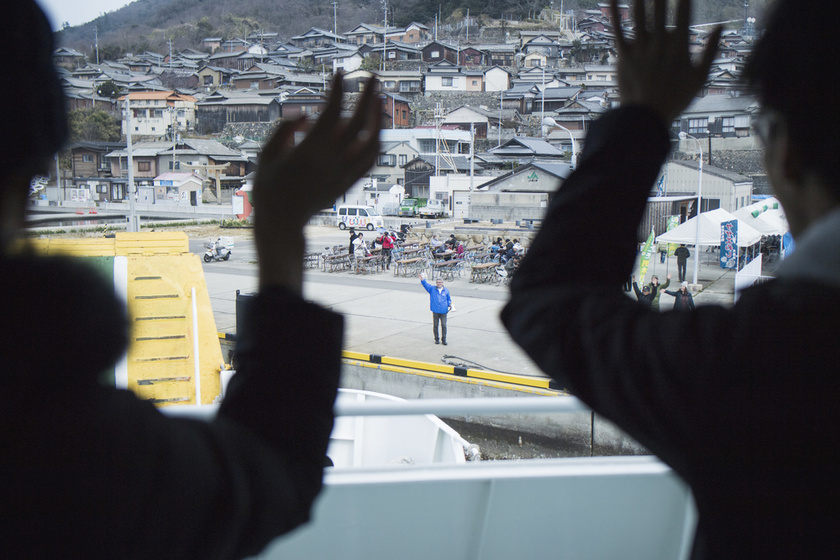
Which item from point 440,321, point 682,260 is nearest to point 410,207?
point 682,260

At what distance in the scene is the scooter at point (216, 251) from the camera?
36.2ft

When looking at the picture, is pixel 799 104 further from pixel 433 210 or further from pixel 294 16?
pixel 433 210

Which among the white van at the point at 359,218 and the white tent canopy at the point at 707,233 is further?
the white van at the point at 359,218

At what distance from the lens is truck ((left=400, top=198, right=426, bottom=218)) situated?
18031 mm

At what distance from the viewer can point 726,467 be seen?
0.96 feet

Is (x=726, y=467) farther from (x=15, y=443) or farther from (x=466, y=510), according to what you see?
(x=466, y=510)

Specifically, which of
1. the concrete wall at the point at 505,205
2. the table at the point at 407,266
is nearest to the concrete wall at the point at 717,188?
the table at the point at 407,266

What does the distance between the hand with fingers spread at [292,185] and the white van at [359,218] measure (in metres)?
15.1

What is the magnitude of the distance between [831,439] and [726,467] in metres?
0.04

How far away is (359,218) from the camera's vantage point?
1551 cm

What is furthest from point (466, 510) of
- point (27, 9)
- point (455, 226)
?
point (455, 226)

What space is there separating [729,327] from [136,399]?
0.26m

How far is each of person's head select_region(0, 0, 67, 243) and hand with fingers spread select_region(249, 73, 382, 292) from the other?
94mm

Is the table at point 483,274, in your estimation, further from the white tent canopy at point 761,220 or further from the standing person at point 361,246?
the white tent canopy at point 761,220
